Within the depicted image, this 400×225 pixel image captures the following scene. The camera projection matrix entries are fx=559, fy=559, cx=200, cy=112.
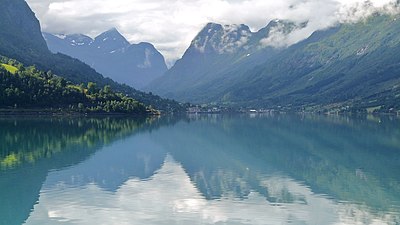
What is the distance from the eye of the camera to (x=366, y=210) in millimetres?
48594

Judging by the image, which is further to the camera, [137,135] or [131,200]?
[137,135]

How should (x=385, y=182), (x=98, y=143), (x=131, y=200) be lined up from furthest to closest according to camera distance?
(x=98, y=143)
(x=385, y=182)
(x=131, y=200)

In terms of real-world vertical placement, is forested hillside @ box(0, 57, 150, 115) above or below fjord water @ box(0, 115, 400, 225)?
above

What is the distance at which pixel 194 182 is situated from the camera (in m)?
62.1

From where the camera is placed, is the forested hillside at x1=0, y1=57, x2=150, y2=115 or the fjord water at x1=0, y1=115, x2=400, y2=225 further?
the forested hillside at x1=0, y1=57, x2=150, y2=115

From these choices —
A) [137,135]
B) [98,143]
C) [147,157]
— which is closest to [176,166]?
[147,157]

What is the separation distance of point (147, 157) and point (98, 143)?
20.9 metres

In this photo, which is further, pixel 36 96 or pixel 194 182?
pixel 36 96

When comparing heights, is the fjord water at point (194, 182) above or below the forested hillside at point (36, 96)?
below

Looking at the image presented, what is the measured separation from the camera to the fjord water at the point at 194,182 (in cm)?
4569

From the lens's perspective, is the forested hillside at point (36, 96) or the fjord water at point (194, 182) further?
the forested hillside at point (36, 96)

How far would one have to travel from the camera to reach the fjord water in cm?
4569

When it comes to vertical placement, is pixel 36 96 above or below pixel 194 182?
above

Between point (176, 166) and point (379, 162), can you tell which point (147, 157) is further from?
point (379, 162)
